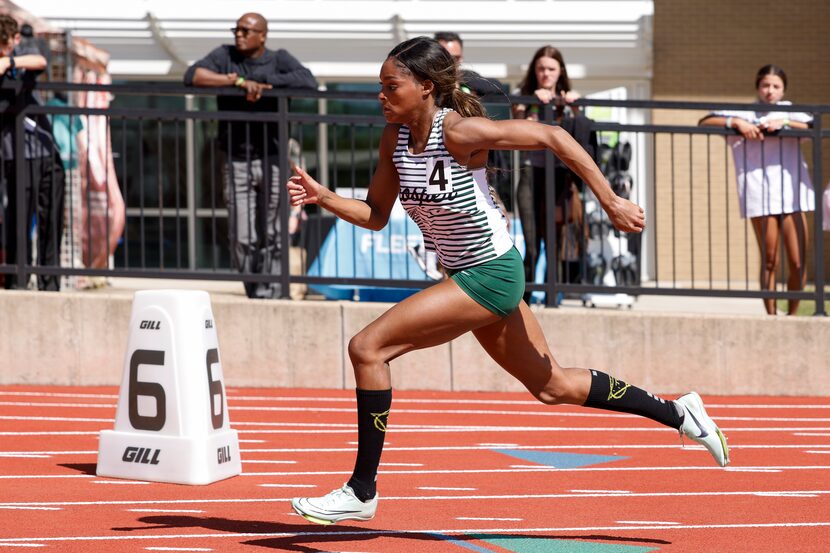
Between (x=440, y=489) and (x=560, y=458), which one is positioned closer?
(x=440, y=489)

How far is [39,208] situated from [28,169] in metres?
0.30

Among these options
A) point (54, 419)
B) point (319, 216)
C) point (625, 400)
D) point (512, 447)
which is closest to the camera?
point (625, 400)

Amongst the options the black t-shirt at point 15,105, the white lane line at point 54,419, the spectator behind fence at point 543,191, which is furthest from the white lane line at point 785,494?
the black t-shirt at point 15,105

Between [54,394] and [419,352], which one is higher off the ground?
[419,352]

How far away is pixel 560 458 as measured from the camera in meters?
8.35

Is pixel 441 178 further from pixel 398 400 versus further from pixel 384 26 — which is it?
pixel 384 26

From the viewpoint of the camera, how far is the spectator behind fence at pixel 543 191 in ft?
36.4

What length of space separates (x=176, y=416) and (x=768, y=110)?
537 cm

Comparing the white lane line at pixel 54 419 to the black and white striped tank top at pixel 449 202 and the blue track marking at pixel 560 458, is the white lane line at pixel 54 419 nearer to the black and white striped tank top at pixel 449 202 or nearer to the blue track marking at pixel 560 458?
the blue track marking at pixel 560 458

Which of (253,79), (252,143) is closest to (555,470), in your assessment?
(252,143)

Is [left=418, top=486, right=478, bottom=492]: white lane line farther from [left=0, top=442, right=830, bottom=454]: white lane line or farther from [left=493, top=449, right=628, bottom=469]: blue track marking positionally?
[left=0, top=442, right=830, bottom=454]: white lane line

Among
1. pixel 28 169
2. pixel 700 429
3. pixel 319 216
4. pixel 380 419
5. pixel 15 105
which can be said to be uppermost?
pixel 15 105

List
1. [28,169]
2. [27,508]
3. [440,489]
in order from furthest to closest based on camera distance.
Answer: [28,169], [440,489], [27,508]

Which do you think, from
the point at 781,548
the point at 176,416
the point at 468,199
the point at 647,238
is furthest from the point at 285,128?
the point at 647,238
